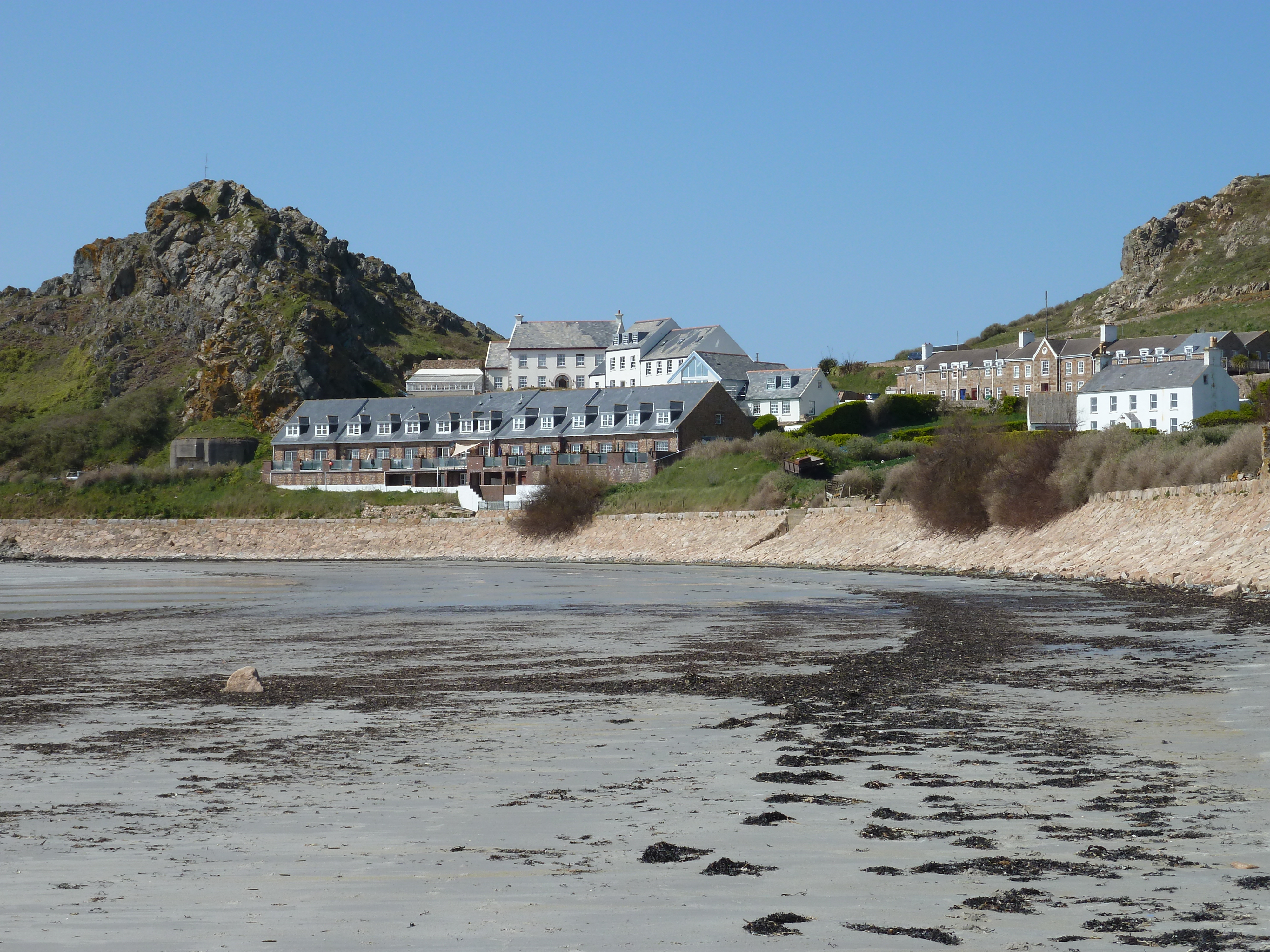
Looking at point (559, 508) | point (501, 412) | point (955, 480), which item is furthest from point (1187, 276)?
point (955, 480)

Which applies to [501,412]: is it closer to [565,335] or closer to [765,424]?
[765,424]

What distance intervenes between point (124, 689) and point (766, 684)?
888 centimetres

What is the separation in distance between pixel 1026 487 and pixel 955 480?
14.2ft

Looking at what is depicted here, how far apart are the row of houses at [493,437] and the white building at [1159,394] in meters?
26.9

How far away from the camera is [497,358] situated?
15062 centimetres

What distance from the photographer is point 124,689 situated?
17578 millimetres

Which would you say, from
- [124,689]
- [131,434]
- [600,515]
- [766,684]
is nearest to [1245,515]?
[766,684]

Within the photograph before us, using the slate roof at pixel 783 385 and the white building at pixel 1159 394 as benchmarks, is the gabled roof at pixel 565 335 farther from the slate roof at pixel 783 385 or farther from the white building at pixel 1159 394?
the white building at pixel 1159 394

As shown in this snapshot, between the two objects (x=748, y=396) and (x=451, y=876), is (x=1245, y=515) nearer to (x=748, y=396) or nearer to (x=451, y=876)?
(x=451, y=876)

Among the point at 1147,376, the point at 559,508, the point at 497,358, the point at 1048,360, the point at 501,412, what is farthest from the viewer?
the point at 497,358

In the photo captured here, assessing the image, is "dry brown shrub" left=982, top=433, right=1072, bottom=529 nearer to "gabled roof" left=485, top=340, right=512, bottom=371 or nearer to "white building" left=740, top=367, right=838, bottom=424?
"white building" left=740, top=367, right=838, bottom=424

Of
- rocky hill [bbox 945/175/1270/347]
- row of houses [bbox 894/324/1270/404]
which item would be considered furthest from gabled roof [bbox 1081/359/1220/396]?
rocky hill [bbox 945/175/1270/347]

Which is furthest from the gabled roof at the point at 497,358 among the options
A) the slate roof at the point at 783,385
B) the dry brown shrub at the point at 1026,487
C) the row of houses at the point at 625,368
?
the dry brown shrub at the point at 1026,487

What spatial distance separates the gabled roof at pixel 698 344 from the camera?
122 meters
